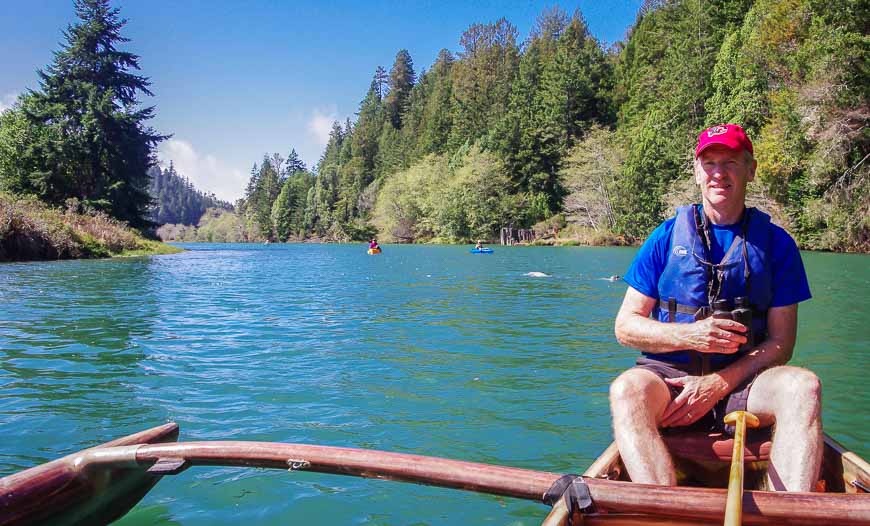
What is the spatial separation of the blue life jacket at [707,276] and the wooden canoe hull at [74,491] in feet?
11.0

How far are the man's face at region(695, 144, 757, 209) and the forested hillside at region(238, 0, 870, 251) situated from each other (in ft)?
102

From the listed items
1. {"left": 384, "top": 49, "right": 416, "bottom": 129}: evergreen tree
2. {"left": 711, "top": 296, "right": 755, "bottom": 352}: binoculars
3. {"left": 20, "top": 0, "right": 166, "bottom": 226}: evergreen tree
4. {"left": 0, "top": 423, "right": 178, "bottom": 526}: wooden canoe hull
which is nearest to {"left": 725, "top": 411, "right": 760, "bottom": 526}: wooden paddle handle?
{"left": 711, "top": 296, "right": 755, "bottom": 352}: binoculars

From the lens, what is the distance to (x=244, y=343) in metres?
9.43

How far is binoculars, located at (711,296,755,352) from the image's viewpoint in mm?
3404

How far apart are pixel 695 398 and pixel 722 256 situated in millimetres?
879

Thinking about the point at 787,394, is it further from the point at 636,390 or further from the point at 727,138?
the point at 727,138

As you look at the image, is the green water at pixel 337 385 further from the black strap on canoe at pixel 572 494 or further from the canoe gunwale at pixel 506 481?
the black strap on canoe at pixel 572 494

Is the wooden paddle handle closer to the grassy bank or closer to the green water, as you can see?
the green water

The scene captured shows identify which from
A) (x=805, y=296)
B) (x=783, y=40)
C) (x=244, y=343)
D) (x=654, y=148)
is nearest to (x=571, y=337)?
A: (x=244, y=343)

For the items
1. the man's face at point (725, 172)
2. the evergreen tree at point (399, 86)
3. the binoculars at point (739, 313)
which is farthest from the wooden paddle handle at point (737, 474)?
the evergreen tree at point (399, 86)

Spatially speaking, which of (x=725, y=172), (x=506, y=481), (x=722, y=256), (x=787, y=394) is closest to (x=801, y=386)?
(x=787, y=394)

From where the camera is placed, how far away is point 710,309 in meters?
3.55

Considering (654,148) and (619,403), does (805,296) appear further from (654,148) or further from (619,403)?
(654,148)

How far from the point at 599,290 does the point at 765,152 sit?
937 inches
